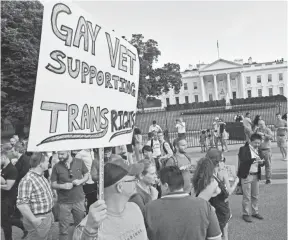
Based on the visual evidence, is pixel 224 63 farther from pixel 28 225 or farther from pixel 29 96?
pixel 28 225

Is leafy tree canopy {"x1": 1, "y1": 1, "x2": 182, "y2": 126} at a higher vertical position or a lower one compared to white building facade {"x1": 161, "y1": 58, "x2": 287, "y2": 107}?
lower

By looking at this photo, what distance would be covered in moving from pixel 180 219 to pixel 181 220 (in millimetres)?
11

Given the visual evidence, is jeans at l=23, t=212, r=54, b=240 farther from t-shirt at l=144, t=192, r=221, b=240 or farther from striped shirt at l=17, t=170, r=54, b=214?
t-shirt at l=144, t=192, r=221, b=240

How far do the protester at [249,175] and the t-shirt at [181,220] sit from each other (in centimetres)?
361

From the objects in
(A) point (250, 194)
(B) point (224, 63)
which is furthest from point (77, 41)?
(B) point (224, 63)

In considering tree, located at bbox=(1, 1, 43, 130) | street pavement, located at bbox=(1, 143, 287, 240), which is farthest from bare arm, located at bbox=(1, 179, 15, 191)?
tree, located at bbox=(1, 1, 43, 130)

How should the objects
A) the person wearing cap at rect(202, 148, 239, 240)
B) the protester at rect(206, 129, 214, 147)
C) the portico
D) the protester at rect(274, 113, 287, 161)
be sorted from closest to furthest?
the person wearing cap at rect(202, 148, 239, 240) → the protester at rect(274, 113, 287, 161) → the protester at rect(206, 129, 214, 147) → the portico

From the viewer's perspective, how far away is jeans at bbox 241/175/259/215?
6.20 m

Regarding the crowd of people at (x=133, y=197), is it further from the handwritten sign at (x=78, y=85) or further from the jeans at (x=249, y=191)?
the handwritten sign at (x=78, y=85)

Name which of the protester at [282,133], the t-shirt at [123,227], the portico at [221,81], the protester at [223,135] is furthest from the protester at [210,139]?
the portico at [221,81]

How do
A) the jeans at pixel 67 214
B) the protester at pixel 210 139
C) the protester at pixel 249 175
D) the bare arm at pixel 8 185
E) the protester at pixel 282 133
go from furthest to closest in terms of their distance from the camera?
the protester at pixel 210 139 → the protester at pixel 282 133 → the protester at pixel 249 175 → the bare arm at pixel 8 185 → the jeans at pixel 67 214

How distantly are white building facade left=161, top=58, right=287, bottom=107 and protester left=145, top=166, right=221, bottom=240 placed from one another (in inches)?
3703

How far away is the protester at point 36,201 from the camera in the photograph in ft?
12.8

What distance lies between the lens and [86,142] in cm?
200
